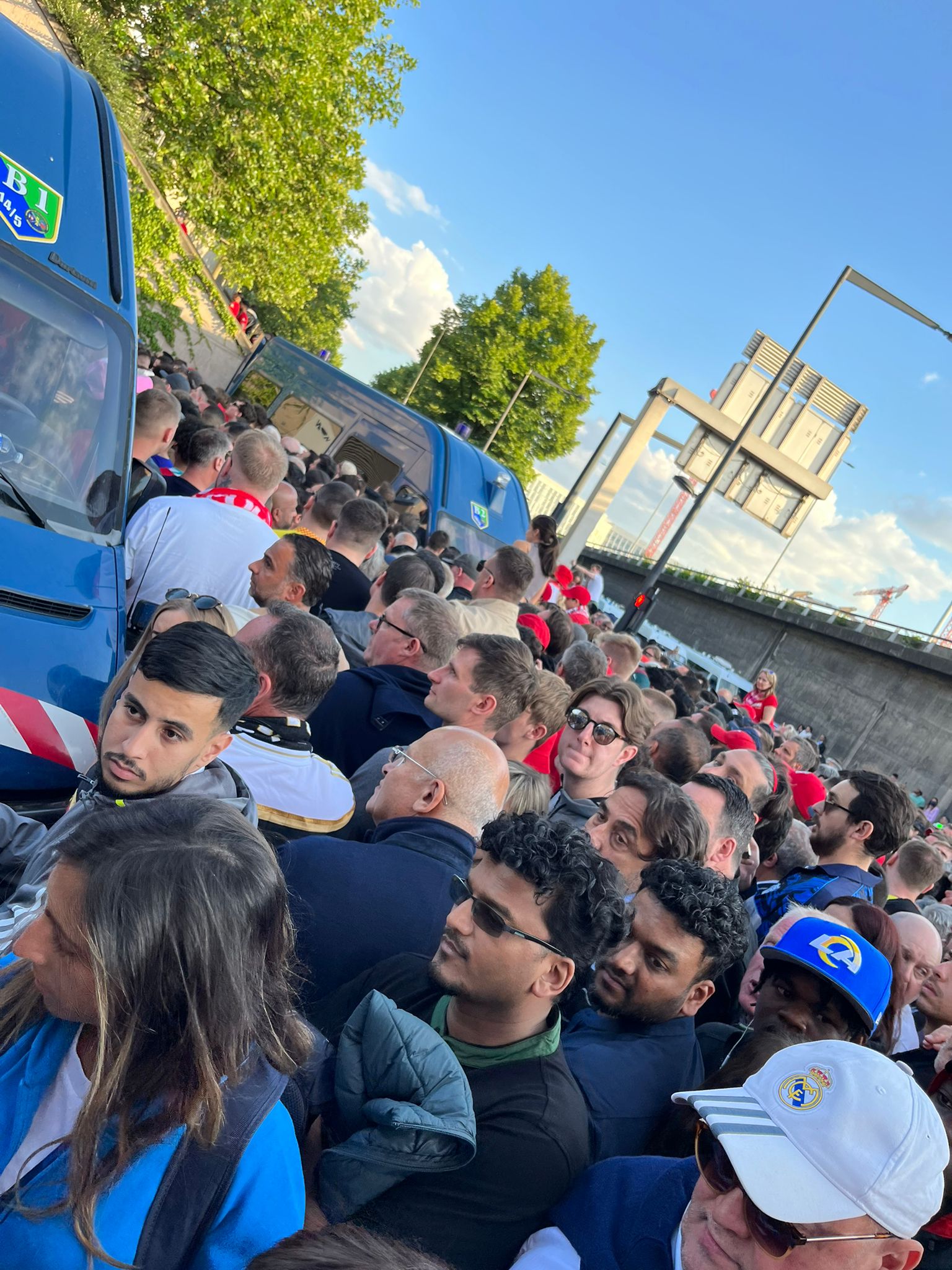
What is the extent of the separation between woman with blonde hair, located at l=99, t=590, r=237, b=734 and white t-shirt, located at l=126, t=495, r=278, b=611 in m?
0.92

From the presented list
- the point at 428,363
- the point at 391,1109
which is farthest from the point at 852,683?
the point at 428,363

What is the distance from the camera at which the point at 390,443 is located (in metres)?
14.0

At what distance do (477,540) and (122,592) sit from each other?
9.56 m

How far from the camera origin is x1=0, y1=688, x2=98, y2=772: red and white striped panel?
2705 mm

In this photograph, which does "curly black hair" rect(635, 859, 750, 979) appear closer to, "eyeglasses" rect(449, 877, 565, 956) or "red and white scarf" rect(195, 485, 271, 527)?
"eyeglasses" rect(449, 877, 565, 956)

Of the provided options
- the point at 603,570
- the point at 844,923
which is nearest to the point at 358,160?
the point at 844,923

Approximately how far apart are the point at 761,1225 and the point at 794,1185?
0.31 ft

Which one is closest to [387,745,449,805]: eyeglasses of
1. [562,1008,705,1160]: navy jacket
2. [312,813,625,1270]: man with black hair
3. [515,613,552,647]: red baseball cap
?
[312,813,625,1270]: man with black hair

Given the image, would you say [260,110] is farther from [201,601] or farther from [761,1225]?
[761,1225]

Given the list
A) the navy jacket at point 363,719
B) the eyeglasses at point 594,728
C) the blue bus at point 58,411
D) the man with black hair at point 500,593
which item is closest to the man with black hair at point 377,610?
the man with black hair at point 500,593

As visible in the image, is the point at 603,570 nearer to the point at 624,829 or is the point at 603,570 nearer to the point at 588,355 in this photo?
the point at 588,355

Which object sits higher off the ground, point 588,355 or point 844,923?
point 588,355

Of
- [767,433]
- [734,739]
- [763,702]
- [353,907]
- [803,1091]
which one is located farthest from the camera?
[767,433]

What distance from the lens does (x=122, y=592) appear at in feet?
12.0
